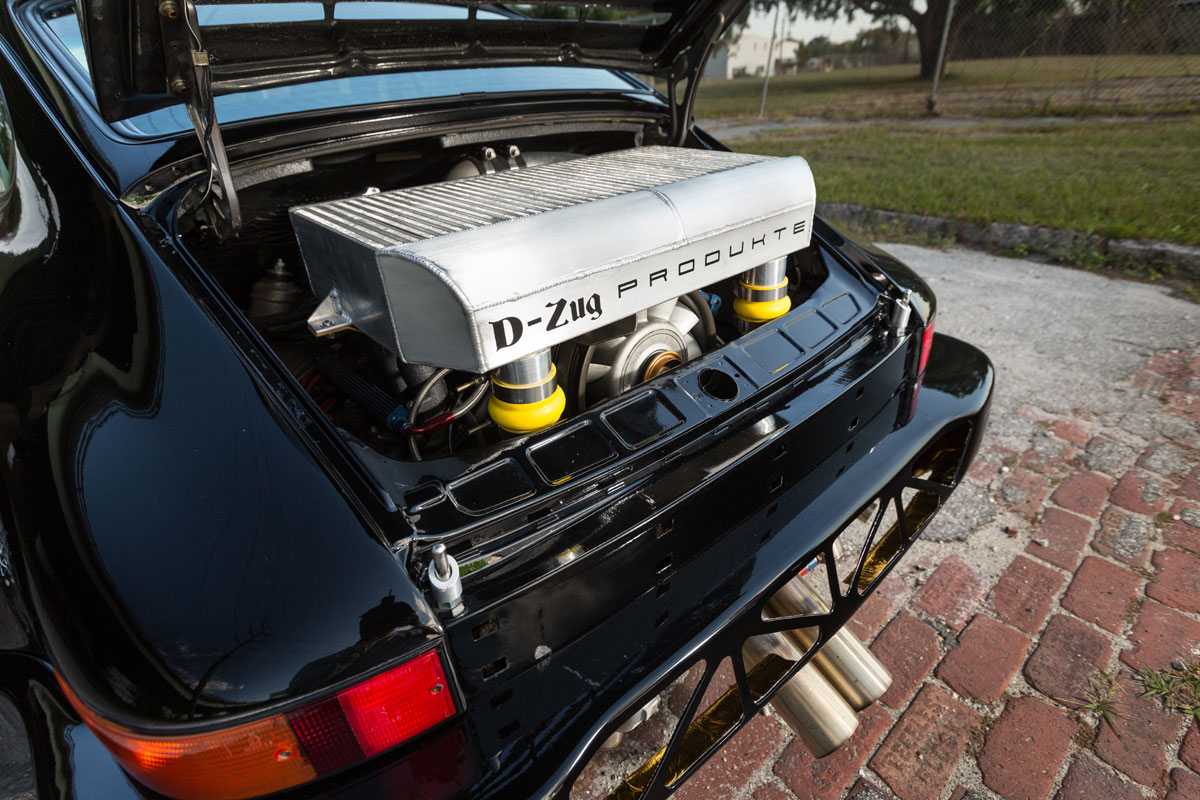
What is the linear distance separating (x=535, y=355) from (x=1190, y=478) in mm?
2526

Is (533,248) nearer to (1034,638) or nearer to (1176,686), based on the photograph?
(1034,638)

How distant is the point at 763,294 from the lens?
1.58 metres

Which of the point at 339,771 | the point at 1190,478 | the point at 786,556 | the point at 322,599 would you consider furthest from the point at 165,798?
the point at 1190,478

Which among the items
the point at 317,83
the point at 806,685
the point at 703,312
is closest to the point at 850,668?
the point at 806,685

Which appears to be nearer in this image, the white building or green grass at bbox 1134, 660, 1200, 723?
green grass at bbox 1134, 660, 1200, 723

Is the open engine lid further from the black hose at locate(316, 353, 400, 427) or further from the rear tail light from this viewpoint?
the rear tail light

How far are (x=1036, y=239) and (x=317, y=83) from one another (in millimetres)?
4528

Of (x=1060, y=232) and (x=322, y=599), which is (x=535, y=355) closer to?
(x=322, y=599)

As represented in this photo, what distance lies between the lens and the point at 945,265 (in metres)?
4.29

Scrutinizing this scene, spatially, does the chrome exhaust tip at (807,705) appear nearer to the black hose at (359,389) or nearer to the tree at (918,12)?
the black hose at (359,389)

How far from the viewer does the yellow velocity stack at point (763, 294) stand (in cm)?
156

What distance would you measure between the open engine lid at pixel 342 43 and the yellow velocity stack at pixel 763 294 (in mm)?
700

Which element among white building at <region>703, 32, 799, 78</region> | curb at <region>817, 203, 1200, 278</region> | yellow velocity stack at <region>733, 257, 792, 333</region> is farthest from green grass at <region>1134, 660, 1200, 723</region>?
white building at <region>703, 32, 799, 78</region>

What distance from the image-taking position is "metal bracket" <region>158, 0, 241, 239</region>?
1.01 m
